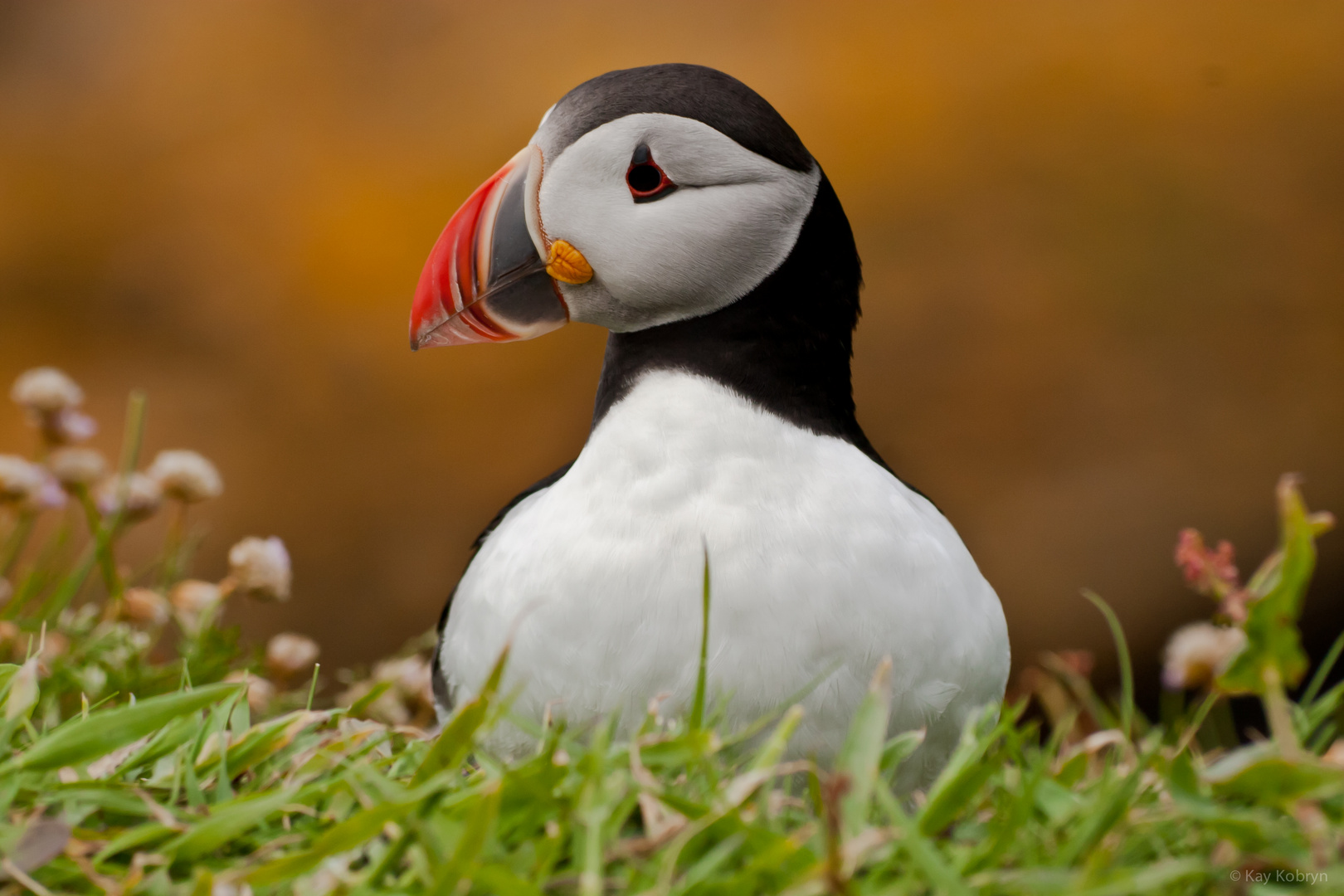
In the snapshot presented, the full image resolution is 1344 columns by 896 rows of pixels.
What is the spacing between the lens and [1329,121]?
3.97 m

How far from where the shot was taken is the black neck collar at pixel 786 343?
1.72m

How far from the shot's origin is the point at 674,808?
45.9 inches

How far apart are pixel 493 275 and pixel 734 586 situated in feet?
1.98

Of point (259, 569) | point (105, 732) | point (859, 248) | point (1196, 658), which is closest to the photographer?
point (105, 732)

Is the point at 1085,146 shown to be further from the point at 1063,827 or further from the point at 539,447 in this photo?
the point at 1063,827

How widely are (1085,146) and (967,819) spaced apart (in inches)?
128

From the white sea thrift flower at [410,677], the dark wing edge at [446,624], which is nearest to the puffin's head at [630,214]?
the dark wing edge at [446,624]

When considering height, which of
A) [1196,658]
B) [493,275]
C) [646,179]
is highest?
[646,179]

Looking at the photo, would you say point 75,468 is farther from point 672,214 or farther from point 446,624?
point 672,214

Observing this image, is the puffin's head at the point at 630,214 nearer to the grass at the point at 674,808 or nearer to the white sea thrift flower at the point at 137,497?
the grass at the point at 674,808

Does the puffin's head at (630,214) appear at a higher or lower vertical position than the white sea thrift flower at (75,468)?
higher

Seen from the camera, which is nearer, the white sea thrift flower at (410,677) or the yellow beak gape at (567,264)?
the yellow beak gape at (567,264)

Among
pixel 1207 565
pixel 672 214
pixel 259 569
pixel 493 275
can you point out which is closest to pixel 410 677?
pixel 259 569

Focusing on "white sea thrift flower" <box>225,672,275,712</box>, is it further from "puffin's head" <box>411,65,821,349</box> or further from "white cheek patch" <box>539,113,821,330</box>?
"white cheek patch" <box>539,113,821,330</box>
